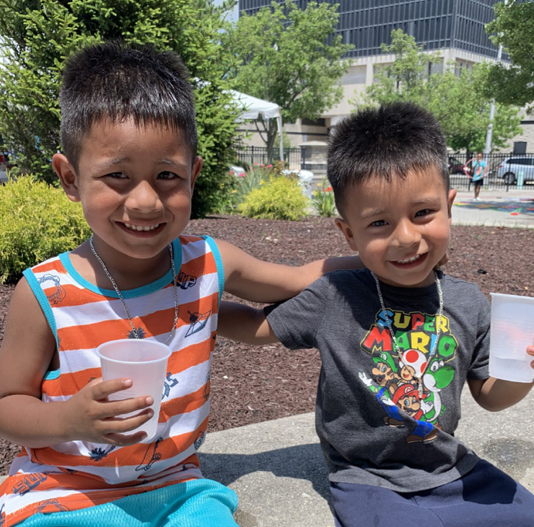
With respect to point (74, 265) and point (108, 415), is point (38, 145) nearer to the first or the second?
point (74, 265)

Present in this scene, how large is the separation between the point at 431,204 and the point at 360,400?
2.36 feet

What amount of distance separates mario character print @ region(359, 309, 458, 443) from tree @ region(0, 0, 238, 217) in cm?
646

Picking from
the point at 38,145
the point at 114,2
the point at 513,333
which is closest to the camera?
the point at 513,333

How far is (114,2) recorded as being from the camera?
300 inches

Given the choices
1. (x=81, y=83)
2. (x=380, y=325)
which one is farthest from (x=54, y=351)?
(x=380, y=325)

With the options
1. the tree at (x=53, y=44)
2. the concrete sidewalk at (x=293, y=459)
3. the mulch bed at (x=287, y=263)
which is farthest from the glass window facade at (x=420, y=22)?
the concrete sidewalk at (x=293, y=459)

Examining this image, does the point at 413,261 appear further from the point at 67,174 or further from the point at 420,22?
the point at 420,22

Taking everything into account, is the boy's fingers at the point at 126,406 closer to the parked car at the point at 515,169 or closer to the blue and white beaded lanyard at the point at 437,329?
the blue and white beaded lanyard at the point at 437,329

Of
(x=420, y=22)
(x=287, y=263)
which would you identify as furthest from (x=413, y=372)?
(x=420, y=22)

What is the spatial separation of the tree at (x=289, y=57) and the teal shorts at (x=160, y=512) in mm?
31447

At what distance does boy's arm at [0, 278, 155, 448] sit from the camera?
147 cm

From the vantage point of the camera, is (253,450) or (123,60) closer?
(123,60)

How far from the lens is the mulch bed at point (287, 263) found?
324 cm

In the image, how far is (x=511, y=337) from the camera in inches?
64.4
